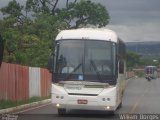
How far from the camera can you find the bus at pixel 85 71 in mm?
21234

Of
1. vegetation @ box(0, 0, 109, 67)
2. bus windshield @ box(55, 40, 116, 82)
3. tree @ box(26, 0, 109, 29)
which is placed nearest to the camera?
bus windshield @ box(55, 40, 116, 82)

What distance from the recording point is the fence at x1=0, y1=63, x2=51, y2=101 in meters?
29.4

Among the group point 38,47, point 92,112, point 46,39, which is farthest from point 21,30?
point 92,112

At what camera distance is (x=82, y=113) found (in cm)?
2408

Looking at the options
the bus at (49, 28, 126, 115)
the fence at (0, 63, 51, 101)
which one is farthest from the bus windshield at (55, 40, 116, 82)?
the fence at (0, 63, 51, 101)

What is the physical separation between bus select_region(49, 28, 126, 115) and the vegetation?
675 inches

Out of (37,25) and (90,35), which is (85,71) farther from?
(37,25)

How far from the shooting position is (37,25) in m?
58.5

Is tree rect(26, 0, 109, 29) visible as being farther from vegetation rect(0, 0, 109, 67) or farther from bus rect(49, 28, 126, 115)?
bus rect(49, 28, 126, 115)

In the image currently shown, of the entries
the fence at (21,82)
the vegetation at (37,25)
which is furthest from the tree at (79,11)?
the fence at (21,82)

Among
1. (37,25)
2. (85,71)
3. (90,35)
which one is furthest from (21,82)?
(37,25)

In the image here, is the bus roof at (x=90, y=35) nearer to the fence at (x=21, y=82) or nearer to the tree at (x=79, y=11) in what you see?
the fence at (x=21, y=82)

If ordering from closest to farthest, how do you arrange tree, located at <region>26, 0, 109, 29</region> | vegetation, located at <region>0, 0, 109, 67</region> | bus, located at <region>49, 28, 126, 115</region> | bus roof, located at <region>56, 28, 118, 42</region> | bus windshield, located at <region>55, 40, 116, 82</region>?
A: bus, located at <region>49, 28, 126, 115</region>
bus windshield, located at <region>55, 40, 116, 82</region>
bus roof, located at <region>56, 28, 118, 42</region>
vegetation, located at <region>0, 0, 109, 67</region>
tree, located at <region>26, 0, 109, 29</region>

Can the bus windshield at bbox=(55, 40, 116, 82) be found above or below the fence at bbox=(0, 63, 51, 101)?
above
